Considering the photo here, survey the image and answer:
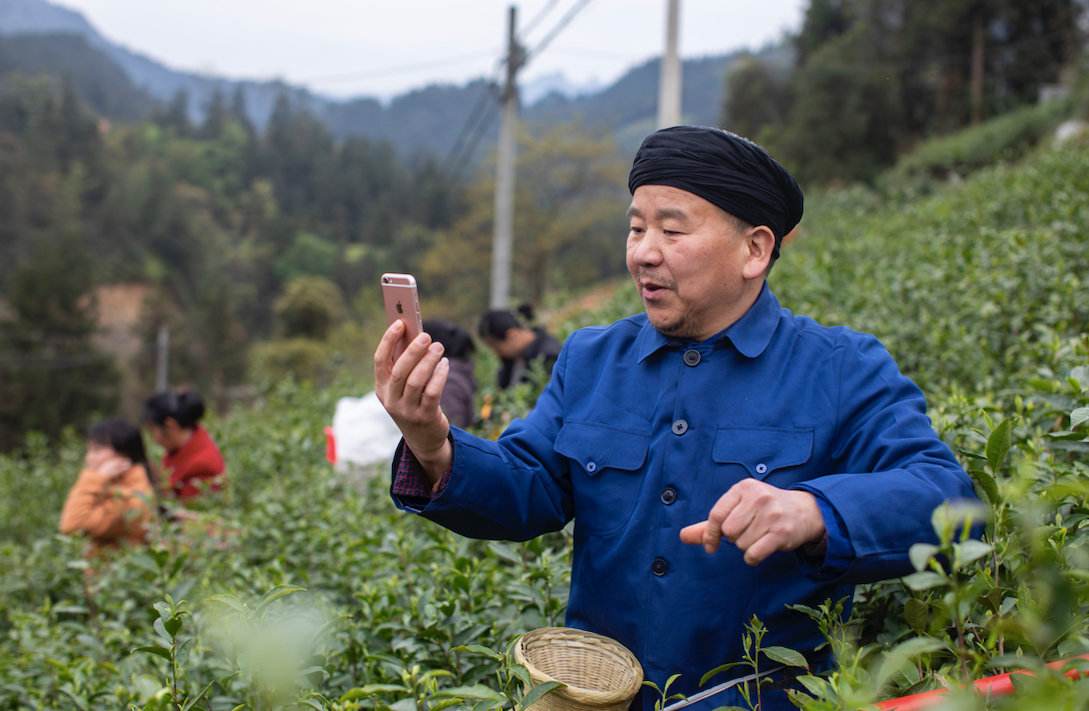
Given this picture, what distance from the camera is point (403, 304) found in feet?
4.89

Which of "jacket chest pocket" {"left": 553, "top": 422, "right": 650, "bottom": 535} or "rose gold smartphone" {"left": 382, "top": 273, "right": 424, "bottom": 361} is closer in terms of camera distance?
"rose gold smartphone" {"left": 382, "top": 273, "right": 424, "bottom": 361}

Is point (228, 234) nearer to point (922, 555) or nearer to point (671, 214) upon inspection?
point (671, 214)

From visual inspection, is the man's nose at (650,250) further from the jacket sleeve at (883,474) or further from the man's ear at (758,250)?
the jacket sleeve at (883,474)

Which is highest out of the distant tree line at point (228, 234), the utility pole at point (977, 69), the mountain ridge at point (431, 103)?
the mountain ridge at point (431, 103)

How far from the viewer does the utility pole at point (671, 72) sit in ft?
25.7

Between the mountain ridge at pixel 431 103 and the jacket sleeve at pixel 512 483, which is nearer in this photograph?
the jacket sleeve at pixel 512 483

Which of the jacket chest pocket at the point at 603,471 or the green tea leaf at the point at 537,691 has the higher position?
the jacket chest pocket at the point at 603,471

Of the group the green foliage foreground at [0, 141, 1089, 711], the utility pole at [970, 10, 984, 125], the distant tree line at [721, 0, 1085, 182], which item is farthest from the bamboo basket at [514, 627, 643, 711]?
the utility pole at [970, 10, 984, 125]

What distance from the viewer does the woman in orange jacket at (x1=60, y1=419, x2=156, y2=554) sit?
416 centimetres

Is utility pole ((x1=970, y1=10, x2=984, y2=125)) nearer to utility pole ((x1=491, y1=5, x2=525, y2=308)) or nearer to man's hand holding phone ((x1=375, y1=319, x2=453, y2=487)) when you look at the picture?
utility pole ((x1=491, y1=5, x2=525, y2=308))

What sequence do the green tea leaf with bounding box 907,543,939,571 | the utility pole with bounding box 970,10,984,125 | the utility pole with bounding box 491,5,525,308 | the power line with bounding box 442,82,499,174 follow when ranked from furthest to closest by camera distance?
the utility pole with bounding box 970,10,984,125
the power line with bounding box 442,82,499,174
the utility pole with bounding box 491,5,525,308
the green tea leaf with bounding box 907,543,939,571

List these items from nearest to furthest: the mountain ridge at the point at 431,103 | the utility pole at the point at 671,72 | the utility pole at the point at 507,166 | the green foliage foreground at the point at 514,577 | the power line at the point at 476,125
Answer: the green foliage foreground at the point at 514,577 < the utility pole at the point at 671,72 < the utility pole at the point at 507,166 < the power line at the point at 476,125 < the mountain ridge at the point at 431,103

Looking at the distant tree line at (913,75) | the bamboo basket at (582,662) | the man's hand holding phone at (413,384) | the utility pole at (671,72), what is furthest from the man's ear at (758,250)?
the distant tree line at (913,75)

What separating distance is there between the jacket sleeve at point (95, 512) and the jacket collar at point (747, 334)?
10.8ft
